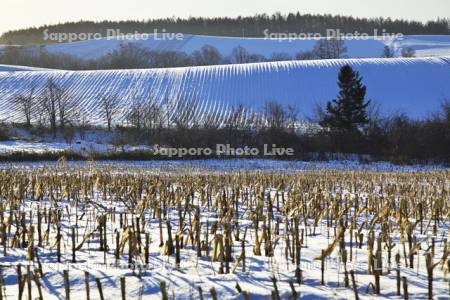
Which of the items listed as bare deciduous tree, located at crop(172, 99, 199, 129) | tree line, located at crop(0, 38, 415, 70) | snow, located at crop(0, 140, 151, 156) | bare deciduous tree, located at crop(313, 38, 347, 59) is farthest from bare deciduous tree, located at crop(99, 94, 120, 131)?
bare deciduous tree, located at crop(313, 38, 347, 59)

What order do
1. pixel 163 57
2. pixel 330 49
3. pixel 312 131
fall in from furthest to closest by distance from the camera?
pixel 163 57 < pixel 330 49 < pixel 312 131

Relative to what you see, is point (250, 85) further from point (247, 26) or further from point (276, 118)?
point (247, 26)

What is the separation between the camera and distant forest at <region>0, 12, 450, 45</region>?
12938 centimetres

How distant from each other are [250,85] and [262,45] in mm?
45118

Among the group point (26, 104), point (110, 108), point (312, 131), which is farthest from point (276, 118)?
point (26, 104)

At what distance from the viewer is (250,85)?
55938mm

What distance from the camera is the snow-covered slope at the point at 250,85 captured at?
1996 inches

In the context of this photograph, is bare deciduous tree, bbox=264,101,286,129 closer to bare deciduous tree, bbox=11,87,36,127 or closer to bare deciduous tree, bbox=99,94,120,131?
bare deciduous tree, bbox=99,94,120,131

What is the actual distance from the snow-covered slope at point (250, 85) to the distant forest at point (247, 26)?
7006 centimetres

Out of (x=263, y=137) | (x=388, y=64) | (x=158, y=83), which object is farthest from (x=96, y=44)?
(x=263, y=137)

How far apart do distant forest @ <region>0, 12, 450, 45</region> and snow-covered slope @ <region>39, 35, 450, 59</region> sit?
24788mm

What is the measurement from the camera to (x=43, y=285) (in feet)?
13.7

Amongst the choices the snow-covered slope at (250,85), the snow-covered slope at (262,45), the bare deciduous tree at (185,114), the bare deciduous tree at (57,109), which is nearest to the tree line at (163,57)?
the snow-covered slope at (262,45)

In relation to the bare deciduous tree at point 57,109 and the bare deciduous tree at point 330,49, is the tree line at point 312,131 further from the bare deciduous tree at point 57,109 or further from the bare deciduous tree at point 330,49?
the bare deciduous tree at point 330,49
